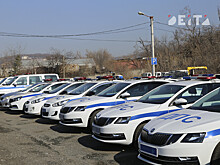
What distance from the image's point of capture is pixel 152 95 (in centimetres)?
733

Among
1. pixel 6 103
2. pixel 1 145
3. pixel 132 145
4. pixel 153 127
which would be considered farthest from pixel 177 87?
pixel 6 103

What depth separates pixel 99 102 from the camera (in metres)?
8.48

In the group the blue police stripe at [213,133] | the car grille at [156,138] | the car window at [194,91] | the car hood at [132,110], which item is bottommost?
the car grille at [156,138]

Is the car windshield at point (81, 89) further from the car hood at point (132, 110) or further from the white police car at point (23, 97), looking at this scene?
the car hood at point (132, 110)

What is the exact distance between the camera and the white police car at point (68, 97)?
1017cm

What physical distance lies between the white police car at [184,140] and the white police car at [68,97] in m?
5.64

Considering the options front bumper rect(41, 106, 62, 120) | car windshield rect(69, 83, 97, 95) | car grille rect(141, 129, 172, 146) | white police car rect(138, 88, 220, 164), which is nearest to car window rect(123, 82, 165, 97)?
front bumper rect(41, 106, 62, 120)

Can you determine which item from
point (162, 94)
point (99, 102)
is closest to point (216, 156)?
point (162, 94)

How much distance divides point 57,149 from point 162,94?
292 centimetres

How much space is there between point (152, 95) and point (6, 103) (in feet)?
31.1

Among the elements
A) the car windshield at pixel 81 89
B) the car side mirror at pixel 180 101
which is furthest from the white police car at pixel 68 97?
the car side mirror at pixel 180 101

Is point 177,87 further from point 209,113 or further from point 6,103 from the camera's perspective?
point 6,103

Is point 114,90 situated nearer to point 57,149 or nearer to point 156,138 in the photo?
point 57,149

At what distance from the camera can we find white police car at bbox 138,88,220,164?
428cm
